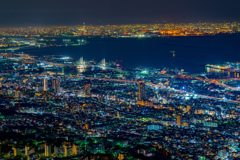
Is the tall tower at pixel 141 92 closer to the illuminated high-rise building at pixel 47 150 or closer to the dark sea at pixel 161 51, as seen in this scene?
the illuminated high-rise building at pixel 47 150

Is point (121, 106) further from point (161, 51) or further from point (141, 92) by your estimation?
point (161, 51)

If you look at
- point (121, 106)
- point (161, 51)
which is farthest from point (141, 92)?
point (161, 51)

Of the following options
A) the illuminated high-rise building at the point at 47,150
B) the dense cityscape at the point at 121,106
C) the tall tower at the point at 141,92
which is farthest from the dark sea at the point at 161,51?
the illuminated high-rise building at the point at 47,150

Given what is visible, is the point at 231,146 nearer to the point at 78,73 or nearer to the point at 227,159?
the point at 227,159

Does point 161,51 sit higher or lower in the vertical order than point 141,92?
higher

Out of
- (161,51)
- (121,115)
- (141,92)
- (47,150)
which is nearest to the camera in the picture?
(47,150)

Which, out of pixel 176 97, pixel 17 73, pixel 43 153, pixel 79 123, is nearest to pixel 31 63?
pixel 17 73

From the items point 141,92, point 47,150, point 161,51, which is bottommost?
point 47,150

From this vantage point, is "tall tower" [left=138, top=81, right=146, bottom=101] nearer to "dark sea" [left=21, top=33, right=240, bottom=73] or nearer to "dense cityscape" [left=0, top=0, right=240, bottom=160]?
"dense cityscape" [left=0, top=0, right=240, bottom=160]
